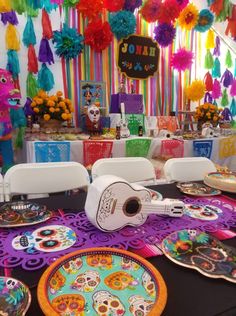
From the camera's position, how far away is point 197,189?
3.22 ft

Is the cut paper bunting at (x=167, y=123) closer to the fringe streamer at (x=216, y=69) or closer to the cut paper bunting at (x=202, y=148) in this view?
the cut paper bunting at (x=202, y=148)

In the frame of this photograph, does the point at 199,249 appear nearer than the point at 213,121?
Yes

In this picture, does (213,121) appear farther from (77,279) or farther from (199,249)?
(77,279)

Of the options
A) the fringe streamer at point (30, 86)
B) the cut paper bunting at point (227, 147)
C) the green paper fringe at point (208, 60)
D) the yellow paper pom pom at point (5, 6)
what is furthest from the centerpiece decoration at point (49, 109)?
the green paper fringe at point (208, 60)

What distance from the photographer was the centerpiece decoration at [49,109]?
203 cm

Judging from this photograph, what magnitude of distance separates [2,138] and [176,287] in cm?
175

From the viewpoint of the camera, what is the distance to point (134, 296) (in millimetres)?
436

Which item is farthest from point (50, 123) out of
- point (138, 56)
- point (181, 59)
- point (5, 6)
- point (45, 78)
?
point (181, 59)

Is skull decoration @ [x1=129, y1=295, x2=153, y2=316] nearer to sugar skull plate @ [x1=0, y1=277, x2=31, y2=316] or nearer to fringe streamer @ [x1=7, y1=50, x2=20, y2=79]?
sugar skull plate @ [x1=0, y1=277, x2=31, y2=316]

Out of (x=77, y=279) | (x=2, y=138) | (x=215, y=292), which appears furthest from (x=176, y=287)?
(x=2, y=138)

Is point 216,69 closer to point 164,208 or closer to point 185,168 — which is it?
point 185,168

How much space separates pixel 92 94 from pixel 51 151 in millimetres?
820

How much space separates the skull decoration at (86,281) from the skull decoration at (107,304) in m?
0.02

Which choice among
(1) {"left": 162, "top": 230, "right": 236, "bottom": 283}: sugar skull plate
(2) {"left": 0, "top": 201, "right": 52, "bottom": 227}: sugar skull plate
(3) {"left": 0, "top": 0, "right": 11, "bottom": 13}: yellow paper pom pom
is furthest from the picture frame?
(1) {"left": 162, "top": 230, "right": 236, "bottom": 283}: sugar skull plate
